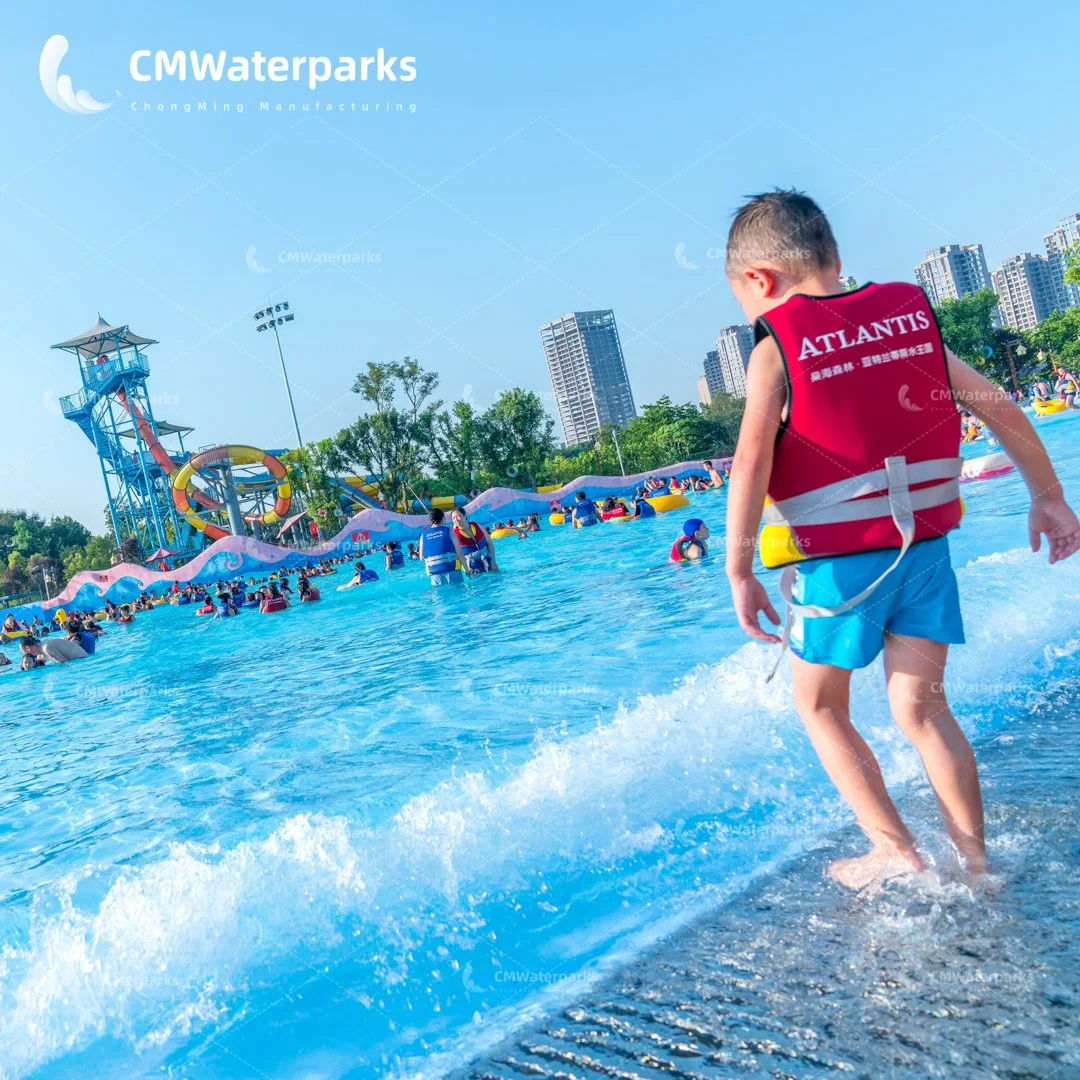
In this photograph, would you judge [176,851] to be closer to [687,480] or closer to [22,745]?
[22,745]

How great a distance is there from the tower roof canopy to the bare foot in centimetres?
4323

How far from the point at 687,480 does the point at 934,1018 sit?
36.2 metres

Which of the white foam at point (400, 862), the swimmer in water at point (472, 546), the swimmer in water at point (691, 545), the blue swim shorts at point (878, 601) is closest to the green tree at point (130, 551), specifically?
the swimmer in water at point (472, 546)

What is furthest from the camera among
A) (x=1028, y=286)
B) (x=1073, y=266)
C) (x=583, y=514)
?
(x=1028, y=286)

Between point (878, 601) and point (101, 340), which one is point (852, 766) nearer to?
point (878, 601)

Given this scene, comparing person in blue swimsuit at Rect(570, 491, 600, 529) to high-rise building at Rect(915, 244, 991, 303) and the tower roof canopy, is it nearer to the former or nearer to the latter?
the tower roof canopy

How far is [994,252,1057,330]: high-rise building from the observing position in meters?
88.2

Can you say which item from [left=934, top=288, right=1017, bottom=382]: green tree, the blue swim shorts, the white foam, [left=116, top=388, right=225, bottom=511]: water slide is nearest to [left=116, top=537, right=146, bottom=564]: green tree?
[left=116, top=388, right=225, bottom=511]: water slide

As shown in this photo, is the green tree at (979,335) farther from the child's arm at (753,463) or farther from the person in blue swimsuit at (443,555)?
the child's arm at (753,463)

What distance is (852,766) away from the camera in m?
2.11

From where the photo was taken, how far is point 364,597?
18.1 metres

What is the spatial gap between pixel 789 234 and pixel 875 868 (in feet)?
4.71

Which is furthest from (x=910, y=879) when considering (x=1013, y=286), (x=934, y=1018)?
(x=1013, y=286)

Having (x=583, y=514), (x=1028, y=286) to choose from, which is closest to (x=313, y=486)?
(x=583, y=514)
